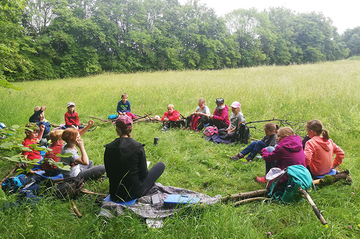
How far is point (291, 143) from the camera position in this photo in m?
3.37

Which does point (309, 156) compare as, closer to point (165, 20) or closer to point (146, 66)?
point (146, 66)

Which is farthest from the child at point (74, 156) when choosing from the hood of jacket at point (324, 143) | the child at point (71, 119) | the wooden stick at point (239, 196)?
the hood of jacket at point (324, 143)

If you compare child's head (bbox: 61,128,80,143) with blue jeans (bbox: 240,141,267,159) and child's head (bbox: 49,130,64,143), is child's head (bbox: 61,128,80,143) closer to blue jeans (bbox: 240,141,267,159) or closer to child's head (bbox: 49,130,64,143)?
child's head (bbox: 49,130,64,143)

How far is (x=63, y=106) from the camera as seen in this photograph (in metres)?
10.0

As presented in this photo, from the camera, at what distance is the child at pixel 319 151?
354 cm

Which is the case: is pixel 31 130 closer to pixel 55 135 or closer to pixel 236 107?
pixel 55 135

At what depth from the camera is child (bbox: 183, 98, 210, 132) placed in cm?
724

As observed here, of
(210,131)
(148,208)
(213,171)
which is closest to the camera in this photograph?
(148,208)

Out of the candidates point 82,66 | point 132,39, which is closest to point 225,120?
point 82,66

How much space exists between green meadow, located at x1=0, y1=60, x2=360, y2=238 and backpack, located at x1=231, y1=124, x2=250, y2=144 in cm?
33

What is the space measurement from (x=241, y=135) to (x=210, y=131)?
1.02 m

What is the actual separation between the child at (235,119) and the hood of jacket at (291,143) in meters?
2.43

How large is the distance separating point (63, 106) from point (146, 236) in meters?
9.56

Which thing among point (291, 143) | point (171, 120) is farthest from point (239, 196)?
point (171, 120)
